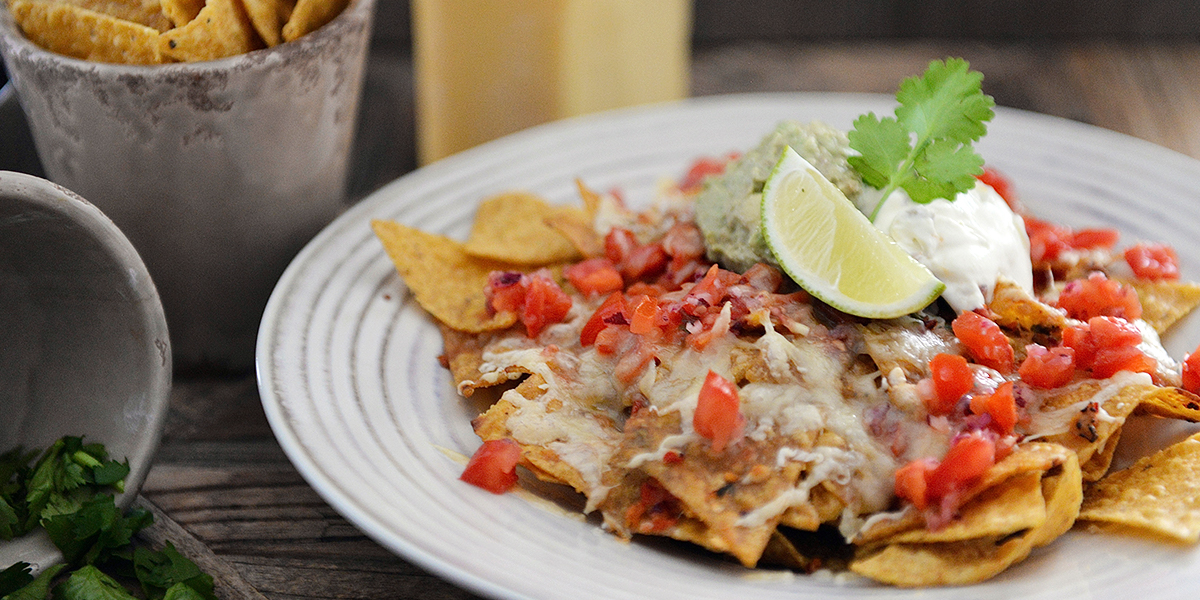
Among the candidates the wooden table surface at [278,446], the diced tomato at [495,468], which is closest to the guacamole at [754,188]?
the diced tomato at [495,468]

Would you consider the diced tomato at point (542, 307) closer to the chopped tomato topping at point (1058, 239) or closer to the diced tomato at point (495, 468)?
the diced tomato at point (495, 468)

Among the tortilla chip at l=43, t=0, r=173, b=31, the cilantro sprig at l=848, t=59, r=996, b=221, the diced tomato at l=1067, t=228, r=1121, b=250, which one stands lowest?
the diced tomato at l=1067, t=228, r=1121, b=250

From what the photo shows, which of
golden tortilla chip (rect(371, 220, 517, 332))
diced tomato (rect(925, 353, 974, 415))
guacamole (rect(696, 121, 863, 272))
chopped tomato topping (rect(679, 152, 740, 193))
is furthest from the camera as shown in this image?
chopped tomato topping (rect(679, 152, 740, 193))

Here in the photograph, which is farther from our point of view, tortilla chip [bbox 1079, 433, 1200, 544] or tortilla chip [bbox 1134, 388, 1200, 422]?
tortilla chip [bbox 1134, 388, 1200, 422]

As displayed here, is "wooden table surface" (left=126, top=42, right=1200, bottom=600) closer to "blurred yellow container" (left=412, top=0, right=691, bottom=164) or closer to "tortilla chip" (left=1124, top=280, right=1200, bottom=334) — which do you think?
"blurred yellow container" (left=412, top=0, right=691, bottom=164)

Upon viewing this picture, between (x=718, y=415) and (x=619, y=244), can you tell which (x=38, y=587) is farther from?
(x=619, y=244)

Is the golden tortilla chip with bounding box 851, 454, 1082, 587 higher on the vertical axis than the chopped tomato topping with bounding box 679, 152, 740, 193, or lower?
higher

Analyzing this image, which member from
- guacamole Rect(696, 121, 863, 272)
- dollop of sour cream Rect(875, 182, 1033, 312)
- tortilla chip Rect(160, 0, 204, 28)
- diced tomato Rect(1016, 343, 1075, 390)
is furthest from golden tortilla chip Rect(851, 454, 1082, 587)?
tortilla chip Rect(160, 0, 204, 28)
